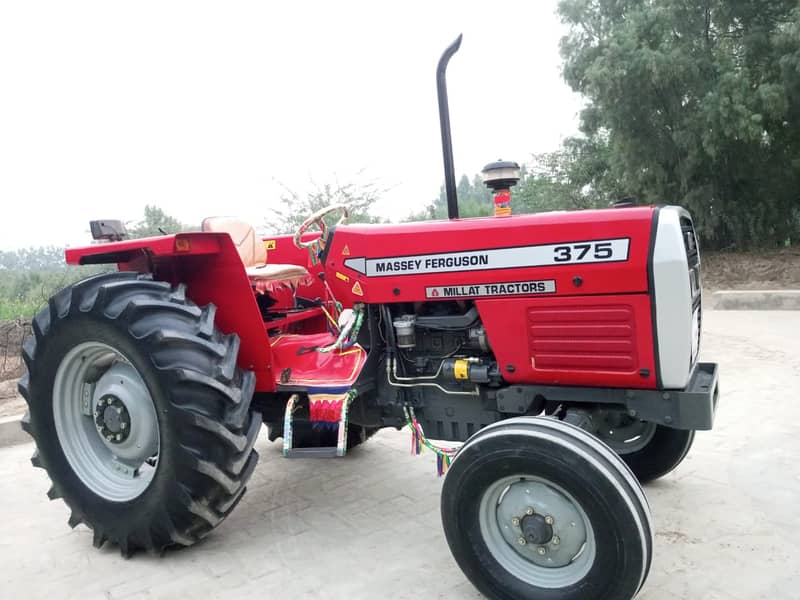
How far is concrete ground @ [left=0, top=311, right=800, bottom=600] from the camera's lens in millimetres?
2434

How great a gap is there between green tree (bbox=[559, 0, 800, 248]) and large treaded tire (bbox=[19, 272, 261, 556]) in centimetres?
1147

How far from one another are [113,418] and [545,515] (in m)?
2.01

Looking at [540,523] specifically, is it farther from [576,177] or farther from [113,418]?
[576,177]

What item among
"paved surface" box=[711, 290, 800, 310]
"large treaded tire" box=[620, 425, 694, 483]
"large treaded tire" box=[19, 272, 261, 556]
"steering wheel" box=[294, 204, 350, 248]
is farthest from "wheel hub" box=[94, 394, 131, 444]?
"paved surface" box=[711, 290, 800, 310]

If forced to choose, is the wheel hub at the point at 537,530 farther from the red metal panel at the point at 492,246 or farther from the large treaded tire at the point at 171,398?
the large treaded tire at the point at 171,398

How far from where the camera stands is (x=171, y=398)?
102 inches

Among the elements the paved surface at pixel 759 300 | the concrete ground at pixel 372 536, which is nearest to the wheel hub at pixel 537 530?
the concrete ground at pixel 372 536

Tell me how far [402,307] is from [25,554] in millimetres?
2115

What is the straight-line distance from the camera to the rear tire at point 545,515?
6.68ft

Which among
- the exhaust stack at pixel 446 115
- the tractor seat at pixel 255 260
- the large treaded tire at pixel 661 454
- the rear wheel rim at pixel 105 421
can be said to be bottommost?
the large treaded tire at pixel 661 454

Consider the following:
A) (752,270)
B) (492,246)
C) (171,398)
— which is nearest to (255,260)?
(171,398)

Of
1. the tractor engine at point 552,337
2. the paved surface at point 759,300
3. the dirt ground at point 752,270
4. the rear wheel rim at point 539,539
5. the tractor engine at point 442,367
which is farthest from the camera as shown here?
the dirt ground at point 752,270

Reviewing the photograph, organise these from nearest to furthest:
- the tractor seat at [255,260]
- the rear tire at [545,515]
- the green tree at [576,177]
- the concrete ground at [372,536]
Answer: the rear tire at [545,515]
the concrete ground at [372,536]
the tractor seat at [255,260]
the green tree at [576,177]

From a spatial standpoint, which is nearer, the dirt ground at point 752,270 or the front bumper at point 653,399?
the front bumper at point 653,399
